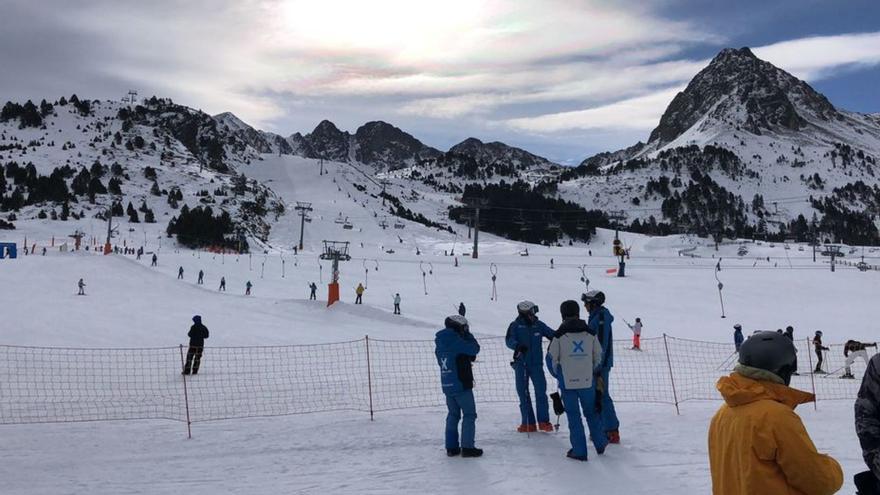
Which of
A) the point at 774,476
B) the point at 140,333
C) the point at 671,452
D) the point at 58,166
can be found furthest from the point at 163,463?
the point at 58,166

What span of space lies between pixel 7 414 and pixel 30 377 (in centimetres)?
302

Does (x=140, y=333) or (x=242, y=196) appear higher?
(x=242, y=196)

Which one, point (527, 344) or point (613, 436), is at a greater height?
point (527, 344)

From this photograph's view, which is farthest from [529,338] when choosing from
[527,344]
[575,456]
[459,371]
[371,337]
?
[371,337]

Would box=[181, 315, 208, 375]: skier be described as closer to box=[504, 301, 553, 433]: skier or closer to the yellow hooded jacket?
box=[504, 301, 553, 433]: skier

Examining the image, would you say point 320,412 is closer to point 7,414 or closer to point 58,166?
point 7,414

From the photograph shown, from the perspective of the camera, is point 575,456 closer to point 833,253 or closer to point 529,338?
point 529,338

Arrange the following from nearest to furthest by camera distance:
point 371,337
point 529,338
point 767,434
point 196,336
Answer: point 767,434
point 529,338
point 196,336
point 371,337

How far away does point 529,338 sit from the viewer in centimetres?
745

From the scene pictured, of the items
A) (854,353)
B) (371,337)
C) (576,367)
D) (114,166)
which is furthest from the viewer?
(114,166)

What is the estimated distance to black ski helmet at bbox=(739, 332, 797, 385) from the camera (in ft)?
9.23

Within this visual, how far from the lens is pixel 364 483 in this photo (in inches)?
243

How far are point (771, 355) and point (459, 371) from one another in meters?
4.18

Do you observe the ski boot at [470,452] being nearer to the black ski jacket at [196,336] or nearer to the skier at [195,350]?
the skier at [195,350]
